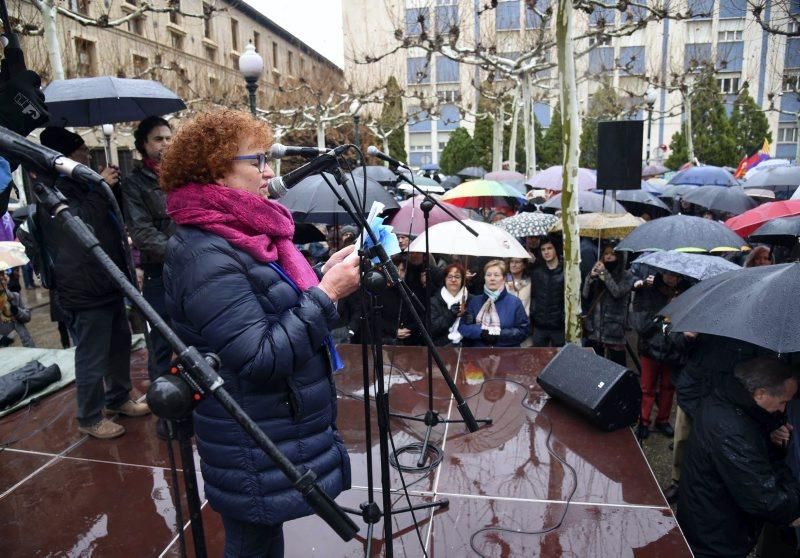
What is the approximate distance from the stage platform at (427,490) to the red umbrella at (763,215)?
356 centimetres

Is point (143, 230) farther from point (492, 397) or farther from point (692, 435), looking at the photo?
point (692, 435)

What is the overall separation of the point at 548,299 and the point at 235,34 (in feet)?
99.5

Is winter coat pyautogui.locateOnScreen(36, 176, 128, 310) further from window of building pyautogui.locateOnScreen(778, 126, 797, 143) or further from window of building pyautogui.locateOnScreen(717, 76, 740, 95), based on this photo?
window of building pyautogui.locateOnScreen(778, 126, 797, 143)

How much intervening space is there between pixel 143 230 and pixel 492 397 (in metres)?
2.89

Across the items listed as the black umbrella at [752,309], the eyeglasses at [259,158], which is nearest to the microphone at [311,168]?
the eyeglasses at [259,158]

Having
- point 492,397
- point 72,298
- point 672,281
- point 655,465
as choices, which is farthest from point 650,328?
point 72,298

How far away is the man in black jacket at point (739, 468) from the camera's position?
9.45 feet

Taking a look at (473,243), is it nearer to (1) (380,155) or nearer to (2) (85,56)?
(1) (380,155)

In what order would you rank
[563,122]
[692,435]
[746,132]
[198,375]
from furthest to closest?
[746,132] < [563,122] < [692,435] < [198,375]

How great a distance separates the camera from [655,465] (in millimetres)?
4809

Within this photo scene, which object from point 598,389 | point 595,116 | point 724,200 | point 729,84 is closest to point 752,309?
point 598,389

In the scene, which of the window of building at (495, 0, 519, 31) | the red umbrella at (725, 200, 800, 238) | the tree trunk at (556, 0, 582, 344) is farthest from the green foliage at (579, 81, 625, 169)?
the tree trunk at (556, 0, 582, 344)

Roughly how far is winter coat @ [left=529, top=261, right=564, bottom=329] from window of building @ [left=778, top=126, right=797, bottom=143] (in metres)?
39.3

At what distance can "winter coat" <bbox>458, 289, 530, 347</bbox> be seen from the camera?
550 cm
